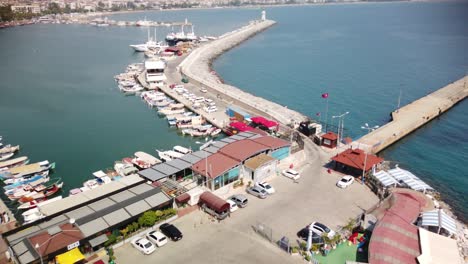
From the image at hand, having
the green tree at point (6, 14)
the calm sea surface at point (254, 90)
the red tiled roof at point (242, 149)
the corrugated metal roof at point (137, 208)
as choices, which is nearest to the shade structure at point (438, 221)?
the calm sea surface at point (254, 90)

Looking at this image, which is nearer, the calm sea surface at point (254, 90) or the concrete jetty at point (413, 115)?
the concrete jetty at point (413, 115)

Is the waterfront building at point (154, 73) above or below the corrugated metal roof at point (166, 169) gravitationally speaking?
above

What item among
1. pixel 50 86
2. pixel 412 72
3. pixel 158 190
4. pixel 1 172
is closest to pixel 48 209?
pixel 158 190

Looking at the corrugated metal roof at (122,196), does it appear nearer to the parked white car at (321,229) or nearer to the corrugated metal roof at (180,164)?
the corrugated metal roof at (180,164)

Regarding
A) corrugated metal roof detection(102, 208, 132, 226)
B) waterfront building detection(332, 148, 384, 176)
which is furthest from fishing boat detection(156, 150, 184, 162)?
waterfront building detection(332, 148, 384, 176)

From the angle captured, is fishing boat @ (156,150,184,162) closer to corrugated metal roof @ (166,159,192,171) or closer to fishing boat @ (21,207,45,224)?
corrugated metal roof @ (166,159,192,171)

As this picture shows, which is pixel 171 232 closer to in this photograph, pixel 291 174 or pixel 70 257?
pixel 70 257

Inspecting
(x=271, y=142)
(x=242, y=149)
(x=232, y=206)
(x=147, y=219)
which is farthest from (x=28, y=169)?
(x=271, y=142)

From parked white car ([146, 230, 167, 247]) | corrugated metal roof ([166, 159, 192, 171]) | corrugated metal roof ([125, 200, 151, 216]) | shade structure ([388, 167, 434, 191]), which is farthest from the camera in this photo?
corrugated metal roof ([166, 159, 192, 171])
